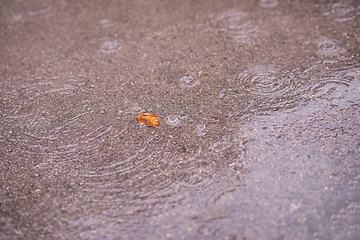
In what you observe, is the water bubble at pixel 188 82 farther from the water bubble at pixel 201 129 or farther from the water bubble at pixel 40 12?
the water bubble at pixel 40 12

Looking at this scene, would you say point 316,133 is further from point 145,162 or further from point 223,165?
point 145,162

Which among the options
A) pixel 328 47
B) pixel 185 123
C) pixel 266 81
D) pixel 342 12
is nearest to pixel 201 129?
pixel 185 123

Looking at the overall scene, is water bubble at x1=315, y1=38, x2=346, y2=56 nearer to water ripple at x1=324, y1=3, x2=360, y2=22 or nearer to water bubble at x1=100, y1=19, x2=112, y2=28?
water ripple at x1=324, y1=3, x2=360, y2=22

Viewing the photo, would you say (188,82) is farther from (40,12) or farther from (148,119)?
(40,12)

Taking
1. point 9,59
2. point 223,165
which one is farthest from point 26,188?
point 9,59

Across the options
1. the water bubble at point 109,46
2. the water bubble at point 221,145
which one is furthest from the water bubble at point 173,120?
the water bubble at point 109,46
